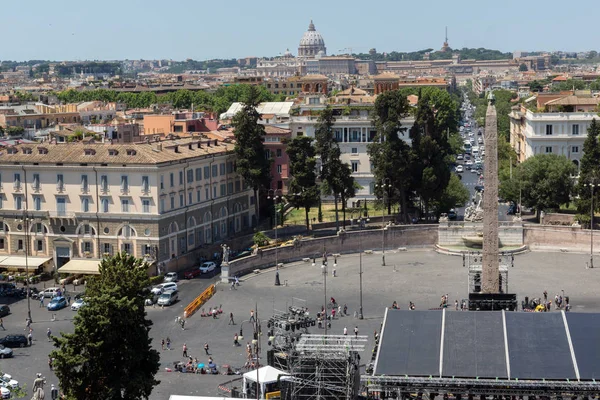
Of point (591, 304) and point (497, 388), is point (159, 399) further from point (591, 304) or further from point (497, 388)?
point (591, 304)

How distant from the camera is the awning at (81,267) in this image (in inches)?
2463

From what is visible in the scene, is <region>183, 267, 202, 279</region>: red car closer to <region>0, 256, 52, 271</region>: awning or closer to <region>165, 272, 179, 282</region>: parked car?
<region>165, 272, 179, 282</region>: parked car

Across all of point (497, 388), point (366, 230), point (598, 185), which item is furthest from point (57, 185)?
point (497, 388)

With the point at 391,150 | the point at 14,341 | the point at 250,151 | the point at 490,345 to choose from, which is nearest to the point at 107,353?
the point at 490,345

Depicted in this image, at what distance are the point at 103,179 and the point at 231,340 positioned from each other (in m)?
19.4

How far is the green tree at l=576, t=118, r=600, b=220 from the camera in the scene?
71812mm

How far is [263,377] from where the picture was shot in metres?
37.7

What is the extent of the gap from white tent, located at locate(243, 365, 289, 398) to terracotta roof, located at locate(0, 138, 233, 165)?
27.5 m

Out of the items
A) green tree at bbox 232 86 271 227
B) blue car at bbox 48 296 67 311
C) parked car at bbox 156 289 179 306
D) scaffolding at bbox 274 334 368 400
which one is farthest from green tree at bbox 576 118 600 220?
scaffolding at bbox 274 334 368 400

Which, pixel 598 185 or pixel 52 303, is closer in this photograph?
pixel 52 303

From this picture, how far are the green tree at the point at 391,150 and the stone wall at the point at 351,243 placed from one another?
3.95 meters

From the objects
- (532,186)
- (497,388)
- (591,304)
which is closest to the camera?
(497,388)

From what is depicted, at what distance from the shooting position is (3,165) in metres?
67.2

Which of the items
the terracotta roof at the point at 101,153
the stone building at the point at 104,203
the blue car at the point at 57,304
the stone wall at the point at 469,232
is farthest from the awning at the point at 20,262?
the stone wall at the point at 469,232
